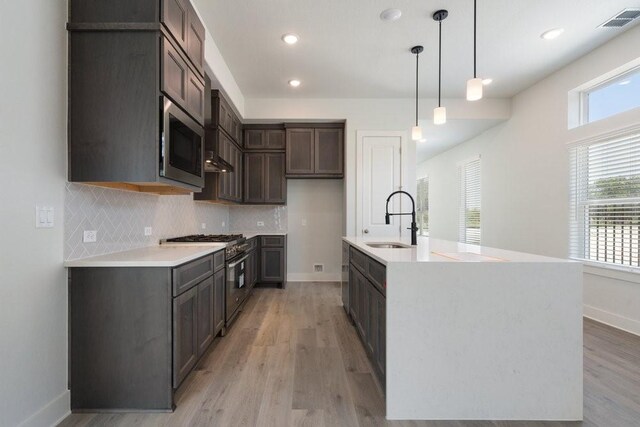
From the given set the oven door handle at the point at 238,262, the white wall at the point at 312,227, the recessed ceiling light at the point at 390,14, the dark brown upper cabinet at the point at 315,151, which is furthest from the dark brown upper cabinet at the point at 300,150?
the recessed ceiling light at the point at 390,14

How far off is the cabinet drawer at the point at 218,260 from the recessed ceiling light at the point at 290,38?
86.2 inches

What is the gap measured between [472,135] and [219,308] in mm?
5273

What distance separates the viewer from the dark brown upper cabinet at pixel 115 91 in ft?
5.77

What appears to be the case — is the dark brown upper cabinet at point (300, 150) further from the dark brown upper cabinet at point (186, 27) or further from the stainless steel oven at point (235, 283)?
the dark brown upper cabinet at point (186, 27)

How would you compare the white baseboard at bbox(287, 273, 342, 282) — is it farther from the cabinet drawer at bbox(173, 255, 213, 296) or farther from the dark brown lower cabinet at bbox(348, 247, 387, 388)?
the cabinet drawer at bbox(173, 255, 213, 296)

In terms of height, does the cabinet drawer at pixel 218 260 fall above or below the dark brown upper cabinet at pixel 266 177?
below

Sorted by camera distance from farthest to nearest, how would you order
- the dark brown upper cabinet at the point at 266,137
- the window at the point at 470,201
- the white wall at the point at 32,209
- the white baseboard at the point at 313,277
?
the window at the point at 470,201
the white baseboard at the point at 313,277
the dark brown upper cabinet at the point at 266,137
the white wall at the point at 32,209

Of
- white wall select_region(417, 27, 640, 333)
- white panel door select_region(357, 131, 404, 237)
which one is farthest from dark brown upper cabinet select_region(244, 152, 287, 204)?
white wall select_region(417, 27, 640, 333)

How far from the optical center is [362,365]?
2270 millimetres

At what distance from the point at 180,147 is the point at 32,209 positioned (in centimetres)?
87

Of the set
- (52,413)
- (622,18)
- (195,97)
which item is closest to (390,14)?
(195,97)

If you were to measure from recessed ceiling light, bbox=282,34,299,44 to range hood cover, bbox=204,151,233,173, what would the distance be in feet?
4.44

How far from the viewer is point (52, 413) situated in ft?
5.31

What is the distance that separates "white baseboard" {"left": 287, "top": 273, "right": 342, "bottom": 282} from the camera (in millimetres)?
5168
